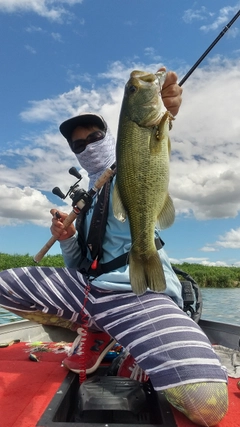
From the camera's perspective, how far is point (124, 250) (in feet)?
10.0

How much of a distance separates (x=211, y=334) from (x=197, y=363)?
2452 millimetres

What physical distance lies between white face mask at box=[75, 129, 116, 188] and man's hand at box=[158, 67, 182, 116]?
0.72 meters

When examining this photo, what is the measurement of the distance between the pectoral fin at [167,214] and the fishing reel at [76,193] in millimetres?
855

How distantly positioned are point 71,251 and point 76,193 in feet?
1.93

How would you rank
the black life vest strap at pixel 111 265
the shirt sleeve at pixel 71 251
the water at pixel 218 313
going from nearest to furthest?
the black life vest strap at pixel 111 265, the shirt sleeve at pixel 71 251, the water at pixel 218 313

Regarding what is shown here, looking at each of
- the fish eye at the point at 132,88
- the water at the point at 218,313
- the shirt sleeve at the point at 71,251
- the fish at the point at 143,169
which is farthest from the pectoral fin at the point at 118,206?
the water at the point at 218,313

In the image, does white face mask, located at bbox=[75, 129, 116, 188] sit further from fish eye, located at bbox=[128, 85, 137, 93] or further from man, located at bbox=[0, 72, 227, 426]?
fish eye, located at bbox=[128, 85, 137, 93]

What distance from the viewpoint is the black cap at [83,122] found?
11.1 ft

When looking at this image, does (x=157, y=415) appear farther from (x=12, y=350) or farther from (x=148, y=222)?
(x=12, y=350)

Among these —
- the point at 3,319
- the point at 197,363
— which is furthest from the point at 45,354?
the point at 3,319

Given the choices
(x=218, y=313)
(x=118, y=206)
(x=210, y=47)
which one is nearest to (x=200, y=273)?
(x=218, y=313)

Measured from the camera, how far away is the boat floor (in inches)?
93.0

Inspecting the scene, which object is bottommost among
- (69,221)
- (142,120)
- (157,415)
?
(157,415)

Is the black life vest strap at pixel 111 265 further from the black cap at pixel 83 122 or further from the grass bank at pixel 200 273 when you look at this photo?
the grass bank at pixel 200 273
